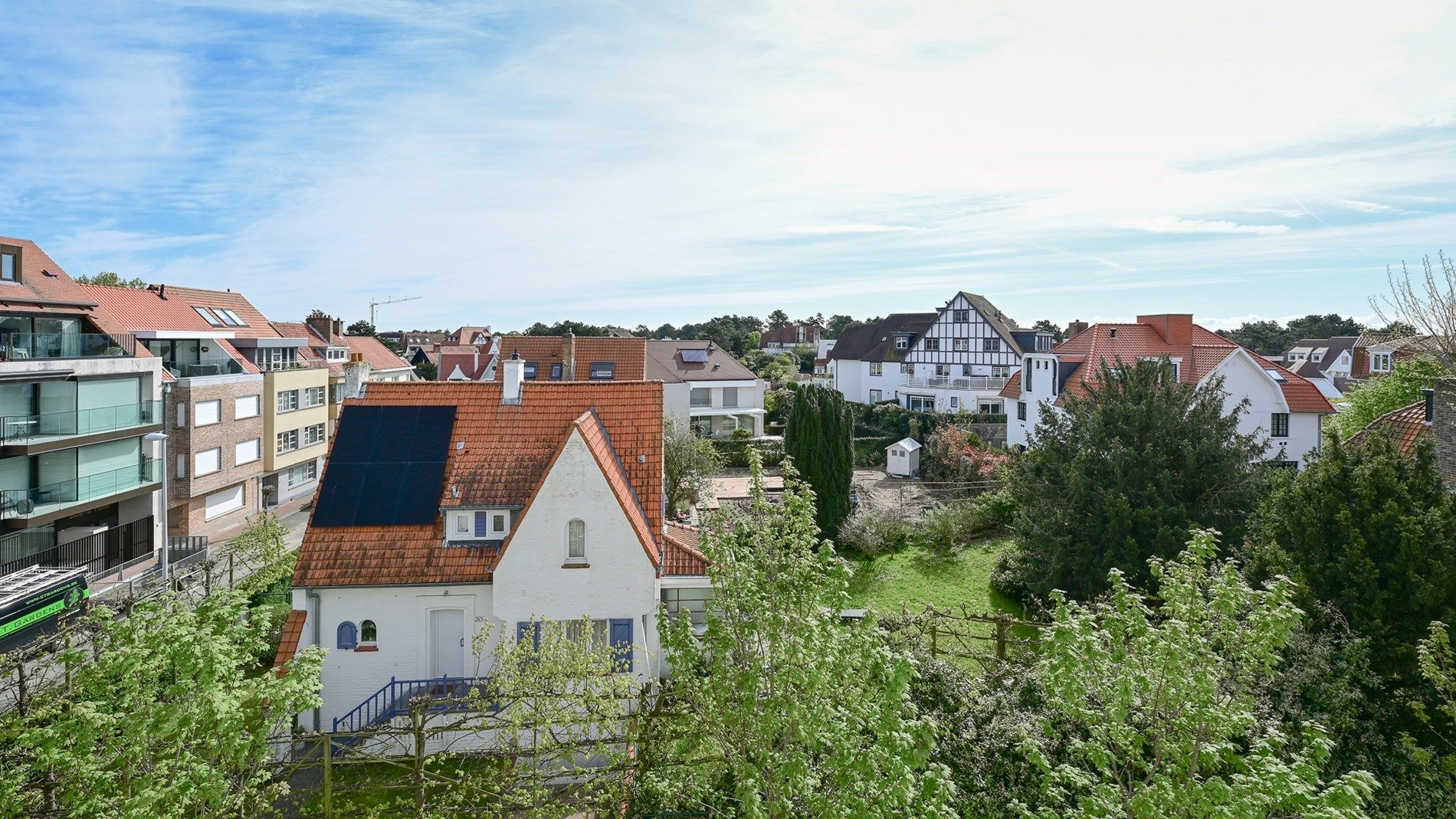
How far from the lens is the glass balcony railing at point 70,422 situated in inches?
1153

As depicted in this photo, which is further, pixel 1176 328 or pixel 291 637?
pixel 1176 328

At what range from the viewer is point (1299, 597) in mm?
16531

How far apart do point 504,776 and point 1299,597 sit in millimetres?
15199

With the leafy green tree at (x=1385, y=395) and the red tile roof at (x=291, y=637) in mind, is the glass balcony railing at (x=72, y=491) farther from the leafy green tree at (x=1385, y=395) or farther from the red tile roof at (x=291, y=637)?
the leafy green tree at (x=1385, y=395)

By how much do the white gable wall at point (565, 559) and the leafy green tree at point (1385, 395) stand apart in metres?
32.8

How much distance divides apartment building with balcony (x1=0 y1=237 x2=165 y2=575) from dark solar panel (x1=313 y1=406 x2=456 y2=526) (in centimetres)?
1640

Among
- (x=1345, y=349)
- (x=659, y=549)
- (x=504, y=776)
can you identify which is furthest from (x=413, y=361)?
(x=1345, y=349)

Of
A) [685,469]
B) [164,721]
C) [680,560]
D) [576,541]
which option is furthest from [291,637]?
[685,469]

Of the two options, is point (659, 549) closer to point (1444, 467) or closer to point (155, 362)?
point (1444, 467)

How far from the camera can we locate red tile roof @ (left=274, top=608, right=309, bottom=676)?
18.6 meters

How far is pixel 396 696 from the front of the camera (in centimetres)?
1919

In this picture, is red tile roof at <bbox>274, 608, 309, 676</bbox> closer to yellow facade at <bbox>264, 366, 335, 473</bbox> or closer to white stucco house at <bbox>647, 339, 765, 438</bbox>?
yellow facade at <bbox>264, 366, 335, 473</bbox>

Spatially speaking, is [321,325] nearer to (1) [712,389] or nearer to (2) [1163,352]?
(1) [712,389]

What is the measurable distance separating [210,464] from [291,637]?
27.8m
